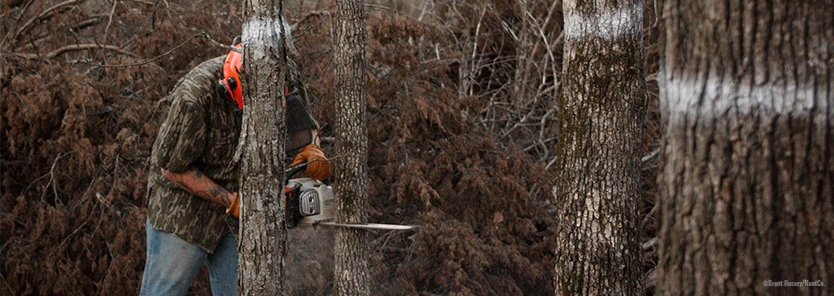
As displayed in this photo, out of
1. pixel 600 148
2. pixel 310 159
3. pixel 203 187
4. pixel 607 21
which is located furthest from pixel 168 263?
pixel 607 21

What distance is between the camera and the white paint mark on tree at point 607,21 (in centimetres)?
369

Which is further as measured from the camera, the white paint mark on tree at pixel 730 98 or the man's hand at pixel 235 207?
the man's hand at pixel 235 207

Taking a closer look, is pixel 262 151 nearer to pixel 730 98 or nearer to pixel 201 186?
pixel 201 186

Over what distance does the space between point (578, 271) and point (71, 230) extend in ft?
11.7

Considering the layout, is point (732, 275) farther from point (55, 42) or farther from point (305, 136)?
point (55, 42)

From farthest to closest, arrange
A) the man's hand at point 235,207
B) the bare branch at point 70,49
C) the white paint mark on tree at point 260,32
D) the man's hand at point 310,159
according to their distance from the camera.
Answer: the bare branch at point 70,49
the man's hand at point 310,159
the man's hand at point 235,207
the white paint mark on tree at point 260,32

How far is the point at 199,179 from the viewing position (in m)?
3.69

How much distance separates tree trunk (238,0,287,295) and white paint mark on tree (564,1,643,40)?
1.39 m

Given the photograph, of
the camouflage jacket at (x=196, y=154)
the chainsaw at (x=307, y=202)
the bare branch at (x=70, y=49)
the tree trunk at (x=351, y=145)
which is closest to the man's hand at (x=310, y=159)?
the chainsaw at (x=307, y=202)

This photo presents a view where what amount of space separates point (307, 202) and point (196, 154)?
558mm

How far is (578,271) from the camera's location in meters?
4.00

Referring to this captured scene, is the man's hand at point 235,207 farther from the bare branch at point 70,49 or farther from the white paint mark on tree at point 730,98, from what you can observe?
the bare branch at point 70,49

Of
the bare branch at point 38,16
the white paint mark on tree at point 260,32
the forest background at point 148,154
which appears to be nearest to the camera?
the white paint mark on tree at point 260,32

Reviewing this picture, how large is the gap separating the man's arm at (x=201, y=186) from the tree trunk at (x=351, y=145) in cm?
72
